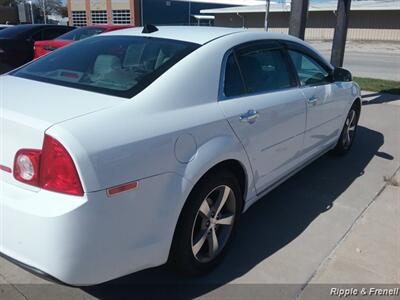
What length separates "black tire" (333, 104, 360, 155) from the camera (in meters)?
5.35

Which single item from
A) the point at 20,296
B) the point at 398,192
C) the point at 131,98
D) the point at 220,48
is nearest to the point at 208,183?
the point at 131,98

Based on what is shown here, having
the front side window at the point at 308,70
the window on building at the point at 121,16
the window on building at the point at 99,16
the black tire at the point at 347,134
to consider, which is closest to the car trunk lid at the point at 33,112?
the front side window at the point at 308,70

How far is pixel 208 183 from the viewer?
269 cm

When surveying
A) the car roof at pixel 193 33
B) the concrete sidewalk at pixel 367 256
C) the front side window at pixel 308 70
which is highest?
the car roof at pixel 193 33

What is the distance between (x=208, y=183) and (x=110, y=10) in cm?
5444

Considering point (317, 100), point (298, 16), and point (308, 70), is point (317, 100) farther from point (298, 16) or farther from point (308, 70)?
point (298, 16)

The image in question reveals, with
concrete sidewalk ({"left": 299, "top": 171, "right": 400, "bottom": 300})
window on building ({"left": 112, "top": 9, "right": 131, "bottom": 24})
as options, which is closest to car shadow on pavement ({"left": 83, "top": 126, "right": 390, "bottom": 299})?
concrete sidewalk ({"left": 299, "top": 171, "right": 400, "bottom": 300})

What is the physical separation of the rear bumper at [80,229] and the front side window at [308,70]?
2.15m

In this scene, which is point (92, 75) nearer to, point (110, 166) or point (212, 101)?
point (212, 101)

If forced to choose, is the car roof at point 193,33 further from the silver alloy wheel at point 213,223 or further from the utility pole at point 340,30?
the utility pole at point 340,30

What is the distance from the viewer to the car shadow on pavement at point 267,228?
280 cm

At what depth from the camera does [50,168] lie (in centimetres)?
205

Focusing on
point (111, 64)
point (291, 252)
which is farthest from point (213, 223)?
point (111, 64)

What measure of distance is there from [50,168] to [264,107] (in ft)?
5.69
